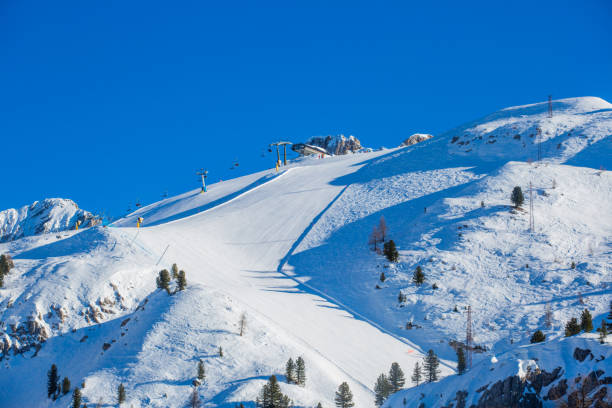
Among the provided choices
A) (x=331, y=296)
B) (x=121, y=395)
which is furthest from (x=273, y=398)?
(x=331, y=296)

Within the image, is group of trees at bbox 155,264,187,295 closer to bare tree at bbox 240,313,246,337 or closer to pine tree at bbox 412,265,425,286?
bare tree at bbox 240,313,246,337

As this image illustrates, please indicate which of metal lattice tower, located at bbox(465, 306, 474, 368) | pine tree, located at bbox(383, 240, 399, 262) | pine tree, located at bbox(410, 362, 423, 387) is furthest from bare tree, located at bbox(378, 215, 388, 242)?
pine tree, located at bbox(410, 362, 423, 387)

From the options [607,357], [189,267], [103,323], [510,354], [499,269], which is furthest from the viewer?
[189,267]

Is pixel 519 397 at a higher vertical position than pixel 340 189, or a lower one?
lower

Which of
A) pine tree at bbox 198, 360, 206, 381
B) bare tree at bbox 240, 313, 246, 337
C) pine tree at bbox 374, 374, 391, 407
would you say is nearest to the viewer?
pine tree at bbox 374, 374, 391, 407

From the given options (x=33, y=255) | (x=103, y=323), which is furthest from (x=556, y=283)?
(x=33, y=255)

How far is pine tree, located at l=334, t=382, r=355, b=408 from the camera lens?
32.5 meters

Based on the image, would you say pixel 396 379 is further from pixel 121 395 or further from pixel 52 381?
pixel 52 381

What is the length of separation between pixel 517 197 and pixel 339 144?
118751 millimetres

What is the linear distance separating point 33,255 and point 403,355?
4318 cm

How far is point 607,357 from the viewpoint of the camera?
17.7 metres

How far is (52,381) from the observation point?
38688mm

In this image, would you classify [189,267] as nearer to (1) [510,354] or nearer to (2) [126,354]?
(2) [126,354]

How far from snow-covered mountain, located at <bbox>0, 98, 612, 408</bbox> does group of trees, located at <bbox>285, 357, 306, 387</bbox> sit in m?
0.39
